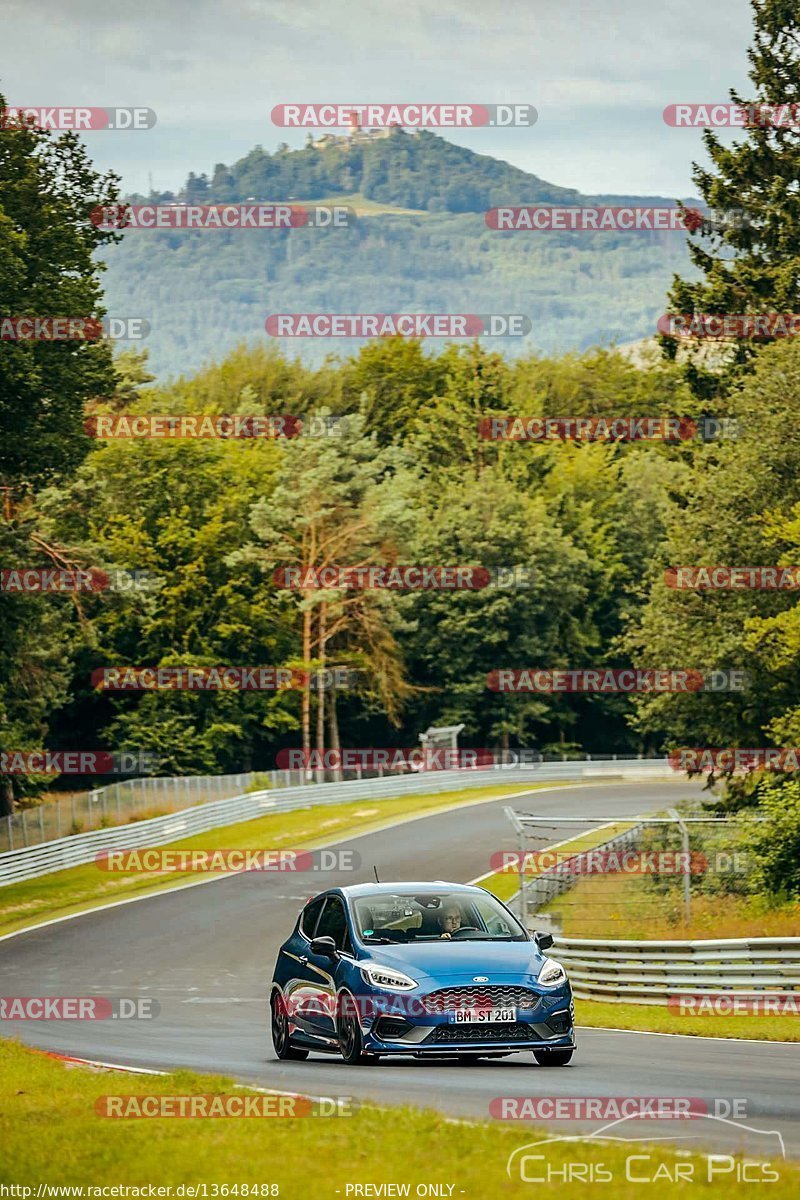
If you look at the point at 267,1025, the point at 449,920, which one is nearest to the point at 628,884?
the point at 267,1025

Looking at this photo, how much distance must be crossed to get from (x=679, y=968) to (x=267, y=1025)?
5.27m

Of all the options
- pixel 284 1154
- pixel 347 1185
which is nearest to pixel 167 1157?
pixel 284 1154

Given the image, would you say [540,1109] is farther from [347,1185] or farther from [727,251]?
[727,251]

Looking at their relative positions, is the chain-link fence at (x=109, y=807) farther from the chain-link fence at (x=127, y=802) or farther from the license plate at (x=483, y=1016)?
the license plate at (x=483, y=1016)

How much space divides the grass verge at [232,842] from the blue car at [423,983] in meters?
25.2

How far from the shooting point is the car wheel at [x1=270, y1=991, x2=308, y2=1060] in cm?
1599

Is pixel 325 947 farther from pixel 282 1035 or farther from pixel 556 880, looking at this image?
pixel 556 880

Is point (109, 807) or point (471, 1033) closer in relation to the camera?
point (471, 1033)

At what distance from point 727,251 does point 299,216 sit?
14.0 m

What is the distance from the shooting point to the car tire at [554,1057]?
47.5ft

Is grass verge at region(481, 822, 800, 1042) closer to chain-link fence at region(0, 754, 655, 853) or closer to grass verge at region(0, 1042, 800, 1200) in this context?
grass verge at region(0, 1042, 800, 1200)

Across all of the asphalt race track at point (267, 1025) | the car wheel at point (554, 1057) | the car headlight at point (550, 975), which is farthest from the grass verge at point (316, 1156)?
the car wheel at point (554, 1057)

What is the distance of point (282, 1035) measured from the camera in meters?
16.1

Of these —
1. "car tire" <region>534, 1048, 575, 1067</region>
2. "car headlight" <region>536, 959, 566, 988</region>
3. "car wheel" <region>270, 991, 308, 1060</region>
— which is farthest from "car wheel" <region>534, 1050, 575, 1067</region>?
"car wheel" <region>270, 991, 308, 1060</region>
